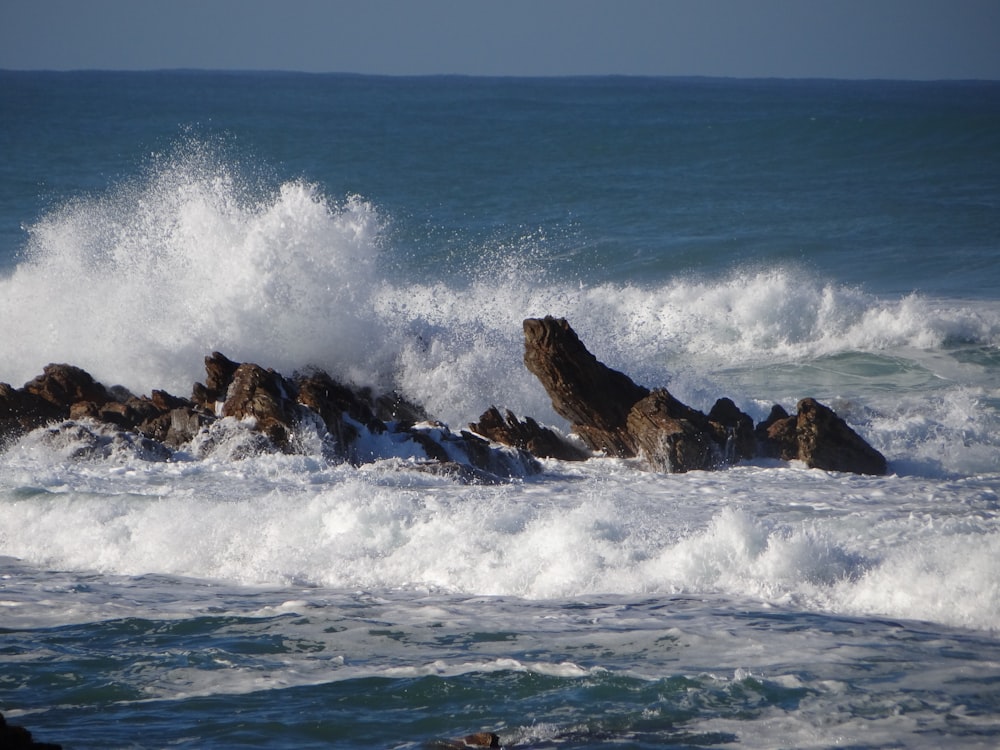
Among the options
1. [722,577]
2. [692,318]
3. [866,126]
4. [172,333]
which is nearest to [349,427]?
[172,333]

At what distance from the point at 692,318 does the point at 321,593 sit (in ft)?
38.3

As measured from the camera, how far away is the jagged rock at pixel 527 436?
11.1 meters

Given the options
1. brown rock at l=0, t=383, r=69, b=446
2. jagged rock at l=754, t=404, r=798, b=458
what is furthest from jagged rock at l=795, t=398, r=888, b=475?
brown rock at l=0, t=383, r=69, b=446

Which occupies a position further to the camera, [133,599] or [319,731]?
[133,599]

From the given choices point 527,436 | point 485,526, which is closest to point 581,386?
point 527,436

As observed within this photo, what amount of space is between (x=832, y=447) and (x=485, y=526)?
3.69 metres

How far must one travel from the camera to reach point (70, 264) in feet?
50.1

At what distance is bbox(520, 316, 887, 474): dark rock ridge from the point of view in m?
10.5

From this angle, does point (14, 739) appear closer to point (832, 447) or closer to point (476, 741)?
point (476, 741)

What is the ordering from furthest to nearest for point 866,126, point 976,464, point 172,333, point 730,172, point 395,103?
point 395,103 < point 866,126 < point 730,172 < point 172,333 < point 976,464

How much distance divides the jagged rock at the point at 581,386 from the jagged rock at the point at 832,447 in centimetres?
151

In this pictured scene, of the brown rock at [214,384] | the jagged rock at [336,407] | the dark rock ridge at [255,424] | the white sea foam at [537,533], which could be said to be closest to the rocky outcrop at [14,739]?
the white sea foam at [537,533]

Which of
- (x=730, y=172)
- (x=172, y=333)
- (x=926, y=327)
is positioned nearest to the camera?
(x=172, y=333)

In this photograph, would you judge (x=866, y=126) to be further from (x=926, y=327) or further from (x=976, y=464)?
(x=976, y=464)
